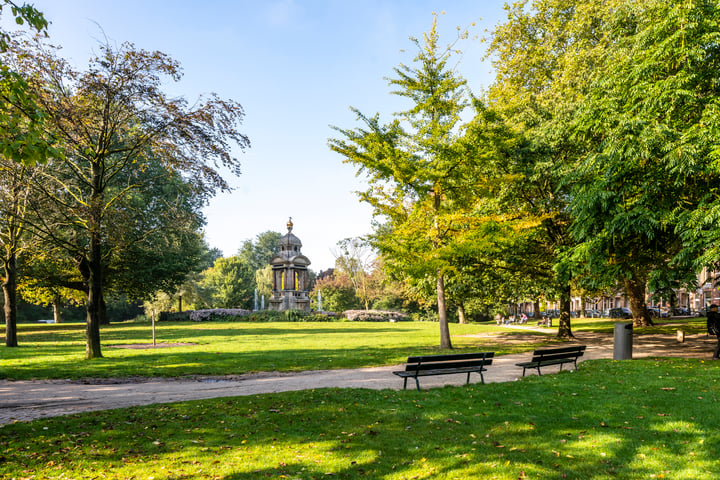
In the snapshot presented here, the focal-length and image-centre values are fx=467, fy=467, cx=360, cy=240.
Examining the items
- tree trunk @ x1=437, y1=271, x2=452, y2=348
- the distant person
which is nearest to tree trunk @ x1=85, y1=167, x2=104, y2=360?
tree trunk @ x1=437, y1=271, x2=452, y2=348

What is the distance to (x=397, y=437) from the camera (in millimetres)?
6227

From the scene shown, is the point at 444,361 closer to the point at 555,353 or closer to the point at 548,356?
the point at 548,356

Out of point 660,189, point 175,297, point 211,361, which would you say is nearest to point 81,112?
point 211,361

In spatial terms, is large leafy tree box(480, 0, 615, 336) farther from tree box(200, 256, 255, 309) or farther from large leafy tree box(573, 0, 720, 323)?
tree box(200, 256, 255, 309)

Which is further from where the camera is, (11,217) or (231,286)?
(231,286)

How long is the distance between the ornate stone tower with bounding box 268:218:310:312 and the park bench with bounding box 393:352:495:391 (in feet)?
123

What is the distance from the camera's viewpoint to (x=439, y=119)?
1720 centimetres

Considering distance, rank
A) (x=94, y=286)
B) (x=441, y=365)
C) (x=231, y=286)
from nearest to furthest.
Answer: (x=441, y=365) → (x=94, y=286) → (x=231, y=286)

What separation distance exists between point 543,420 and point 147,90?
49.0 feet

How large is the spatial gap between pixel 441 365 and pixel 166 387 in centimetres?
633

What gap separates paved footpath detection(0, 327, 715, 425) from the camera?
28.7 feet

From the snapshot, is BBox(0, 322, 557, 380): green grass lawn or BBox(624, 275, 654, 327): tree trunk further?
BBox(624, 275, 654, 327): tree trunk

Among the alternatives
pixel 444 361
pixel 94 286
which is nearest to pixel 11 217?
pixel 94 286

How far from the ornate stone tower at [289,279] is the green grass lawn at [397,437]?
3837cm
